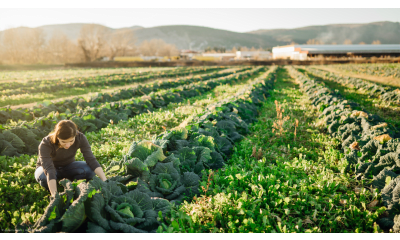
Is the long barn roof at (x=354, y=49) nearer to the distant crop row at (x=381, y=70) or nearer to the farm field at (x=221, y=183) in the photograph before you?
the distant crop row at (x=381, y=70)

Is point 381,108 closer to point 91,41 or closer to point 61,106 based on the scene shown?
point 61,106

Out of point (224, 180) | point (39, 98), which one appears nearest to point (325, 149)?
point (224, 180)

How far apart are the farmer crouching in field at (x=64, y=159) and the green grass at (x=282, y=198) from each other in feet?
5.67

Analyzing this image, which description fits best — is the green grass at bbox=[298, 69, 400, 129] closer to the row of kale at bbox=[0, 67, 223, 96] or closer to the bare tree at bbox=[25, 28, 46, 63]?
the row of kale at bbox=[0, 67, 223, 96]

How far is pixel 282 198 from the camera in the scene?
3.39m

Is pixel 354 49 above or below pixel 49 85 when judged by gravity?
above

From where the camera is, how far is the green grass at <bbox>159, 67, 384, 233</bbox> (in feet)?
9.71

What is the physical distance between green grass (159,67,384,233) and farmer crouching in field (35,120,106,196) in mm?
1728

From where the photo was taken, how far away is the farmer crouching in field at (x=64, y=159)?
3.24m

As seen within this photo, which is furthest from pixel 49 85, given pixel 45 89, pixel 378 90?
pixel 378 90

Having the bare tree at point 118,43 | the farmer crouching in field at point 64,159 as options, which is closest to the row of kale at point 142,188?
the farmer crouching in field at point 64,159

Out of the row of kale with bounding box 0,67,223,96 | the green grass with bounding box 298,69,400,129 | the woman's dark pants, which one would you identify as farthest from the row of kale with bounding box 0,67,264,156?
the row of kale with bounding box 0,67,223,96

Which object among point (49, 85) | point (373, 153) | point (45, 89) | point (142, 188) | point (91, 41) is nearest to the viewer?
point (142, 188)

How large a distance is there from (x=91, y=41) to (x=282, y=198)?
6943 centimetres
